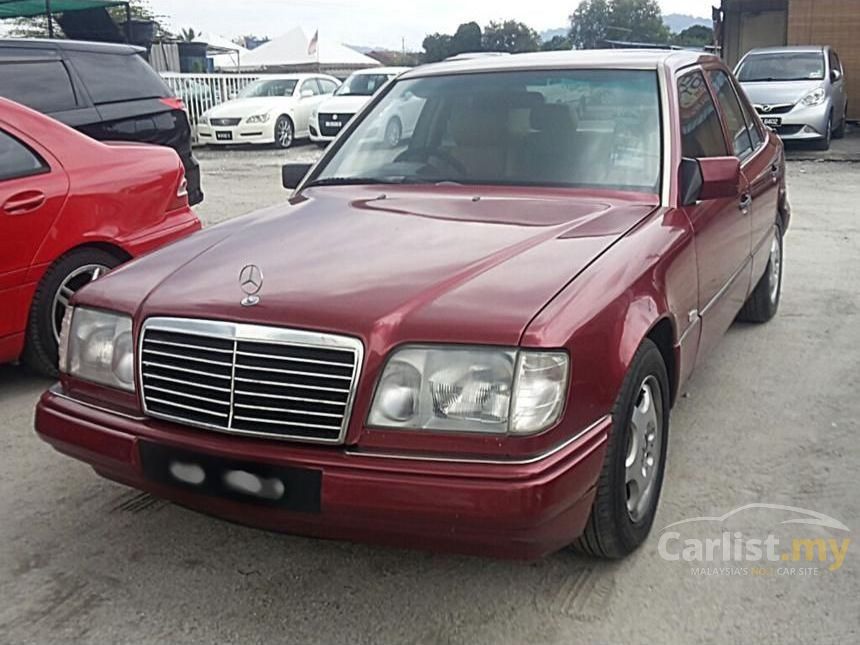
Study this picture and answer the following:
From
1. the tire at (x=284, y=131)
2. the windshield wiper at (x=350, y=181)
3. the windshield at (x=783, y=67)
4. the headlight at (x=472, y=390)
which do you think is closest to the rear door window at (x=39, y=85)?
the windshield wiper at (x=350, y=181)

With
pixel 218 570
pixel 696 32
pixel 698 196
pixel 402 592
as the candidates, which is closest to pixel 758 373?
pixel 698 196

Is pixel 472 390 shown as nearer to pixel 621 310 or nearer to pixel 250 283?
pixel 621 310

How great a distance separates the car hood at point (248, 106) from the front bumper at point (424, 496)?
15256mm

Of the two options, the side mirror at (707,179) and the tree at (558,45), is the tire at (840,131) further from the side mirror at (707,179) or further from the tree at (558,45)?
the tree at (558,45)

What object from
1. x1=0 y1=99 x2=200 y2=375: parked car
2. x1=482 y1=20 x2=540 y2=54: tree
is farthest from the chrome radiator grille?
x1=482 y1=20 x2=540 y2=54: tree

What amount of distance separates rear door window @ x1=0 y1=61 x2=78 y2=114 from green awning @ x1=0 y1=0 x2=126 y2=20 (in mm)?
14298

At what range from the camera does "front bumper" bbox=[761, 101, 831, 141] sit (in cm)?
1419

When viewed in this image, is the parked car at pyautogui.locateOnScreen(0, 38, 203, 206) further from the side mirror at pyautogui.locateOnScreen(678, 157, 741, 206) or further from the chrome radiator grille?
the chrome radiator grille

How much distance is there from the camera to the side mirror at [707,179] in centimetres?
357

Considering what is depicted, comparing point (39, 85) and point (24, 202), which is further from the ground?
point (39, 85)

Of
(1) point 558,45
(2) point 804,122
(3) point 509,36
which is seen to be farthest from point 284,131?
(3) point 509,36

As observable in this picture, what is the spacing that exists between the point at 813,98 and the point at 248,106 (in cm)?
955

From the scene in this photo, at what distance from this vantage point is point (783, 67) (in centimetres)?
A: 1530

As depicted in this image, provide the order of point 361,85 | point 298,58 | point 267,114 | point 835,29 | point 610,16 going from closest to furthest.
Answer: point 267,114
point 361,85
point 835,29
point 298,58
point 610,16
